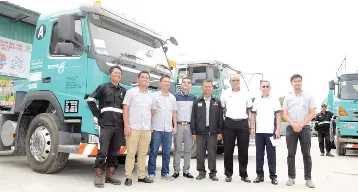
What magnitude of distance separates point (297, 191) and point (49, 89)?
419 cm

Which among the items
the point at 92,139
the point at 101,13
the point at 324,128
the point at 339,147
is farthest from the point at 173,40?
the point at 339,147

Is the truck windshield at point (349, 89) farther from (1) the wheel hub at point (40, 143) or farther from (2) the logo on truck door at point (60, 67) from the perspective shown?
(1) the wheel hub at point (40, 143)

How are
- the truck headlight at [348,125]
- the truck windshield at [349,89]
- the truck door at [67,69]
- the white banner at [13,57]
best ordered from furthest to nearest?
the white banner at [13,57] < the truck windshield at [349,89] < the truck headlight at [348,125] < the truck door at [67,69]

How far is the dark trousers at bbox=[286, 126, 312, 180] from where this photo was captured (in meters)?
5.18

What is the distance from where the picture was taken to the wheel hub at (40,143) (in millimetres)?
5172

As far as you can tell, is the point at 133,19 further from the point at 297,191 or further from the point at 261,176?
the point at 297,191

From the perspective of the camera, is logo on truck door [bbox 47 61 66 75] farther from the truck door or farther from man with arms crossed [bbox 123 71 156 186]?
man with arms crossed [bbox 123 71 156 186]

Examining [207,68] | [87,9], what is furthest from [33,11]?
[87,9]

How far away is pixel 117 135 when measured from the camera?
484 centimetres

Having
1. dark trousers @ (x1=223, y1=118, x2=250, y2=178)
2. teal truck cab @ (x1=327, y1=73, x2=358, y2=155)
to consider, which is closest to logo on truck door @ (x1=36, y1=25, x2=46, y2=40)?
dark trousers @ (x1=223, y1=118, x2=250, y2=178)

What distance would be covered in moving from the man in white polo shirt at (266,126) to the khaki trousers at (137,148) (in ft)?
6.03

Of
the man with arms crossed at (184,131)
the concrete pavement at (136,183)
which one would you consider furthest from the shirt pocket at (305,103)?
the man with arms crossed at (184,131)

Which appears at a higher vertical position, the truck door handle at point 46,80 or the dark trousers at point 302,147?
the truck door handle at point 46,80

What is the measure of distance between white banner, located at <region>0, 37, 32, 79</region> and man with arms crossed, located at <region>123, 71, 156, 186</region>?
7364 mm
